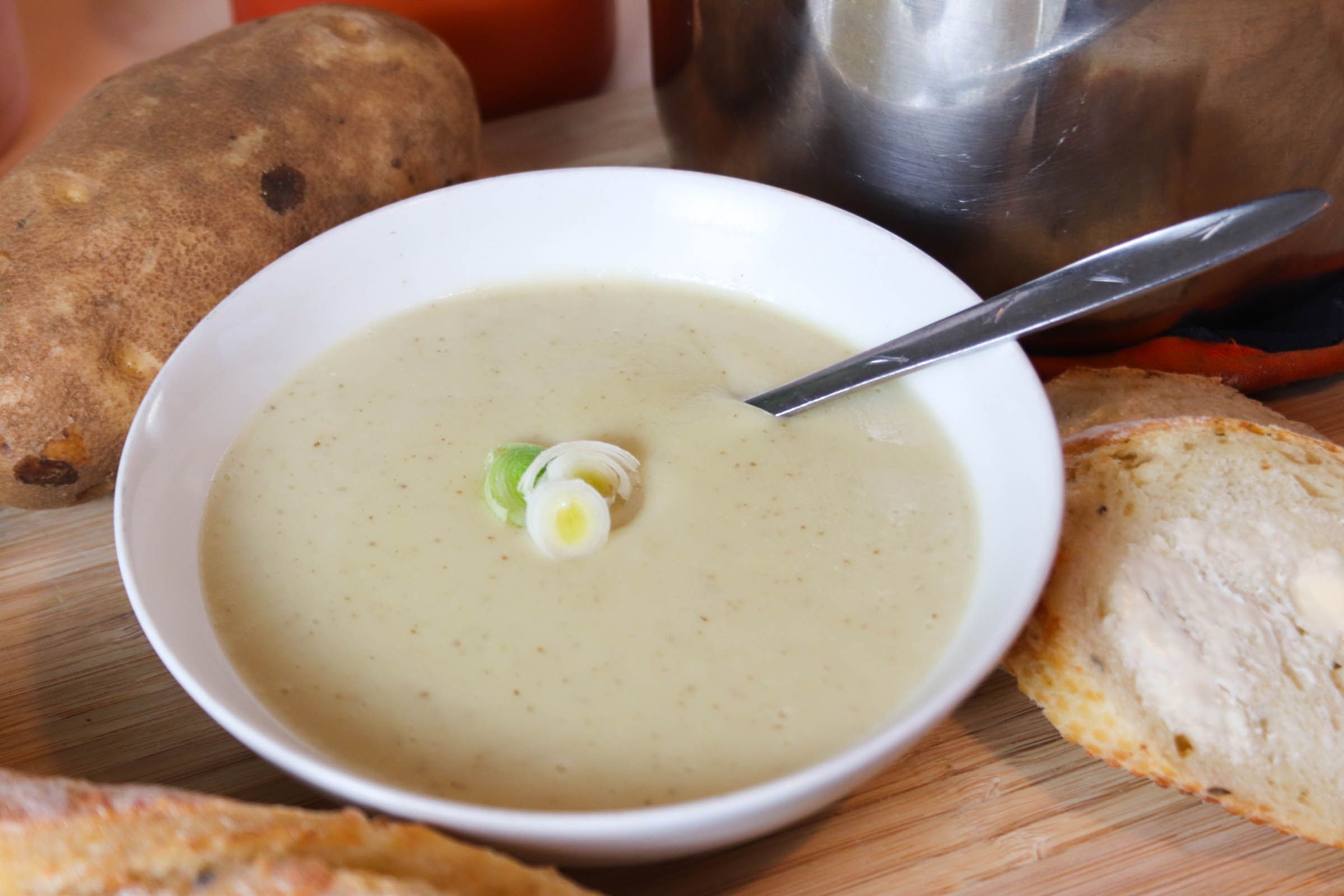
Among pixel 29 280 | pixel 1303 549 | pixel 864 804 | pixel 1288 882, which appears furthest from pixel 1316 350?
pixel 29 280

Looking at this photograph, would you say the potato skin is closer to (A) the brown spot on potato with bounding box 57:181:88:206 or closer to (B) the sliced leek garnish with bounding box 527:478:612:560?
(A) the brown spot on potato with bounding box 57:181:88:206

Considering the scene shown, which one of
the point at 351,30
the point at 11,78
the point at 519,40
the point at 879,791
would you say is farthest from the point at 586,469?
the point at 11,78

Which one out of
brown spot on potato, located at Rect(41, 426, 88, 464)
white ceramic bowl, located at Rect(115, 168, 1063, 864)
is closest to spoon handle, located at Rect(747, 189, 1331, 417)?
white ceramic bowl, located at Rect(115, 168, 1063, 864)

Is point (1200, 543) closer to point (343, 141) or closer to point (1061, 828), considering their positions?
point (1061, 828)

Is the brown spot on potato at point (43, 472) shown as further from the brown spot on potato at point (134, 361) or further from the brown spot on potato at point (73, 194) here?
the brown spot on potato at point (73, 194)

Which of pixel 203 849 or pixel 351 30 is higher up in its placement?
pixel 351 30

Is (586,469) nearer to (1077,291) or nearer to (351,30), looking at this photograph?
(1077,291)
